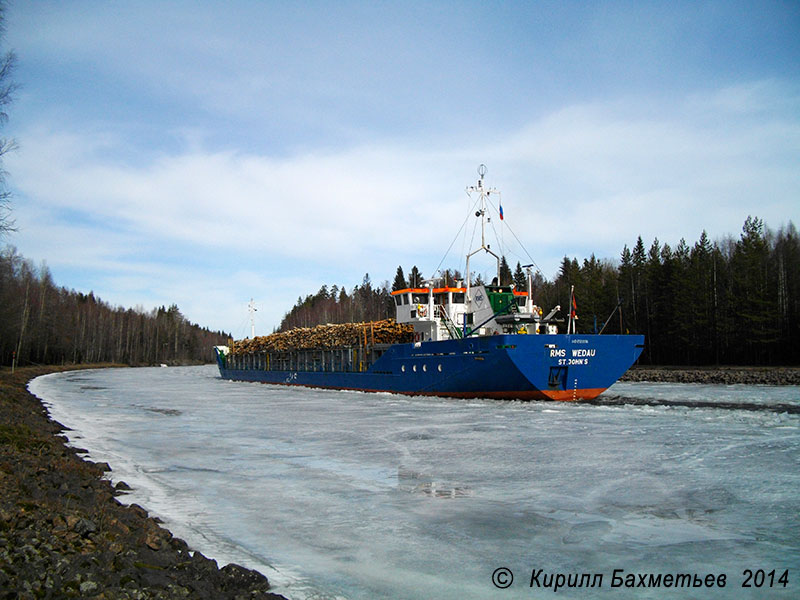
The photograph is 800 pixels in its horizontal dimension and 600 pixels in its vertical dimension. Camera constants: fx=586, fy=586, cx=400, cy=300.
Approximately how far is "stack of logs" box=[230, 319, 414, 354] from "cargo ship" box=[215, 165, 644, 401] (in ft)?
0.26

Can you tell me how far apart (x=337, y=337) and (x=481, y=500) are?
27766 millimetres

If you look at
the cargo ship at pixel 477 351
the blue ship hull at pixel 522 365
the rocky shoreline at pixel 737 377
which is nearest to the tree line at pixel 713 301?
the rocky shoreline at pixel 737 377

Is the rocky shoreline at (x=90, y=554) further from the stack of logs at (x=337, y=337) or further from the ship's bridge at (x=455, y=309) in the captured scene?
the stack of logs at (x=337, y=337)

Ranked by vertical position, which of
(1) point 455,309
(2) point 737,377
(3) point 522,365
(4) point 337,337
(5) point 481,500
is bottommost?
(2) point 737,377

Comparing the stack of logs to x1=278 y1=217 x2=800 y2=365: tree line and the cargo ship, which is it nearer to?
the cargo ship

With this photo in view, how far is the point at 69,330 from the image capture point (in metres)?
88.3

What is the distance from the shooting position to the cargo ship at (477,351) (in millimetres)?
20266

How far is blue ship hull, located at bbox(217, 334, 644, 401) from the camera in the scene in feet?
65.5

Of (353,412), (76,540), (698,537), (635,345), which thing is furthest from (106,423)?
(635,345)

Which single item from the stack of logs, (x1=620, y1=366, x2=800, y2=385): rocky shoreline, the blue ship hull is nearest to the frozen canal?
the blue ship hull

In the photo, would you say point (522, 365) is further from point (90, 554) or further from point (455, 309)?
point (90, 554)

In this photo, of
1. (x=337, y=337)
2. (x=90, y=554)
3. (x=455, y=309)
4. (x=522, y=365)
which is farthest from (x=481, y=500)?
(x=337, y=337)

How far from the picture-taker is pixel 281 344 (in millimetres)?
44281

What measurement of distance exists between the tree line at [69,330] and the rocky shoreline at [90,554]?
144 ft
